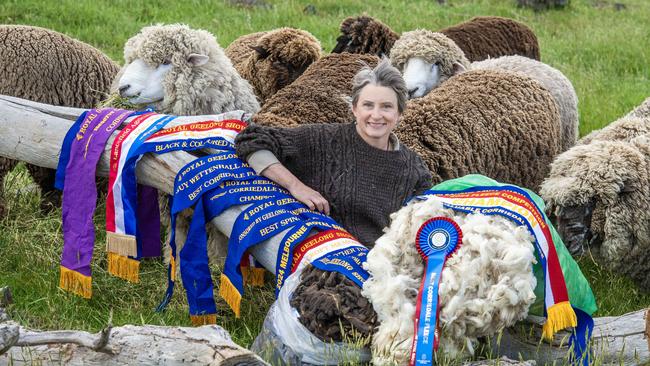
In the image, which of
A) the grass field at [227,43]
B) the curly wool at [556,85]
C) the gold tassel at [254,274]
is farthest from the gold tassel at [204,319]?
the curly wool at [556,85]

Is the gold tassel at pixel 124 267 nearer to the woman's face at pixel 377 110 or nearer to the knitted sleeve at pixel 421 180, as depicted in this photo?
the woman's face at pixel 377 110

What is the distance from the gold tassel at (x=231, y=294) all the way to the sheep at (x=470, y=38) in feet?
12.3

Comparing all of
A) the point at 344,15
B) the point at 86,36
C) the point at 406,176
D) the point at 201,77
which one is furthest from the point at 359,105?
the point at 344,15

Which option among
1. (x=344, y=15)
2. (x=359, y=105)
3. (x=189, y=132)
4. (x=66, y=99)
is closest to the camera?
(x=359, y=105)

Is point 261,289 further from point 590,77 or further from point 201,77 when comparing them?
point 590,77

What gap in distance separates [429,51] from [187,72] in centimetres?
200

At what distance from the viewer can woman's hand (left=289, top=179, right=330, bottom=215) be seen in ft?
14.3

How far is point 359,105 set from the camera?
176 inches

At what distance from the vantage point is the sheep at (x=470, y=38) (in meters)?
7.78

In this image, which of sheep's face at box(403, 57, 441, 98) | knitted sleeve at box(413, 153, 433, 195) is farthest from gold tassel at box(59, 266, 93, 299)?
sheep's face at box(403, 57, 441, 98)

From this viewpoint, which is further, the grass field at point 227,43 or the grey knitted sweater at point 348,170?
the grass field at point 227,43

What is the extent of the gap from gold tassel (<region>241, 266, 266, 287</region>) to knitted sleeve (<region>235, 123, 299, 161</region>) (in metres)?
0.58

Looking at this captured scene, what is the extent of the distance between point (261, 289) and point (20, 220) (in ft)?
6.44

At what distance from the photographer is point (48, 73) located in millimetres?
6188
